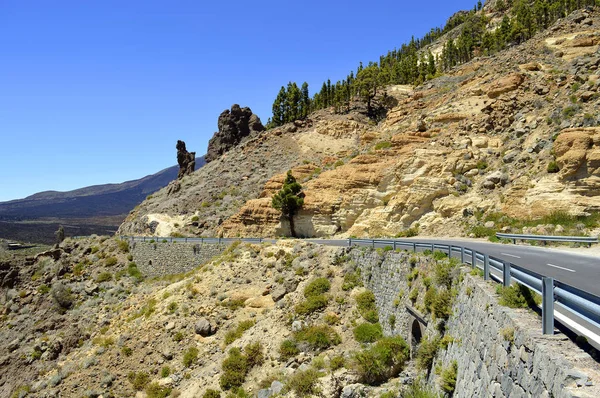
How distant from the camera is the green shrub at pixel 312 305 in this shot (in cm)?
2280

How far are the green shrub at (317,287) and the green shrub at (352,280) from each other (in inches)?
44.1

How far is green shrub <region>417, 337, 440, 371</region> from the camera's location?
42.3 ft

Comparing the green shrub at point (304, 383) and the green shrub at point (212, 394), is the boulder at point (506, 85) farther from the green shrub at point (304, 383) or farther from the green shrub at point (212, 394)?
the green shrub at point (212, 394)

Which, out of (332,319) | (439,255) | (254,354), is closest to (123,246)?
(254,354)

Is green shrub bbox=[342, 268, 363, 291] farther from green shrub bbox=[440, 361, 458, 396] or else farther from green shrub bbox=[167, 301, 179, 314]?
green shrub bbox=[167, 301, 179, 314]

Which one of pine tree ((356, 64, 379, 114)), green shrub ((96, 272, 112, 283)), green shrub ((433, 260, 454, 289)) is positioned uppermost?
pine tree ((356, 64, 379, 114))

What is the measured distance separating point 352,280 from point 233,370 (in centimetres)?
842

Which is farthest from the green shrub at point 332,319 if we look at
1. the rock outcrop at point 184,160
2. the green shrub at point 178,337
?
the rock outcrop at point 184,160

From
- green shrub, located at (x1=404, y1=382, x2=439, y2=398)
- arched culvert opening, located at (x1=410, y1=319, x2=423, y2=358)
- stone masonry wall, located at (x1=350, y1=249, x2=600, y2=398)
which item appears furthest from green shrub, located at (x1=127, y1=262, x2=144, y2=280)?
stone masonry wall, located at (x1=350, y1=249, x2=600, y2=398)

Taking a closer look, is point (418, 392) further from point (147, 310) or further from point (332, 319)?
point (147, 310)

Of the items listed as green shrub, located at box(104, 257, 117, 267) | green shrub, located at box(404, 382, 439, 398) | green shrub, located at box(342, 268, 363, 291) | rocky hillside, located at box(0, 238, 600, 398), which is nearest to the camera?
rocky hillside, located at box(0, 238, 600, 398)

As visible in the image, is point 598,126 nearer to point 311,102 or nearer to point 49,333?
point 49,333

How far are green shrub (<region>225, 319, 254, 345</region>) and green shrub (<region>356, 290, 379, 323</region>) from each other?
7031 mm

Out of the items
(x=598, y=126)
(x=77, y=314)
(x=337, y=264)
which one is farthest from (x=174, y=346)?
(x=598, y=126)
